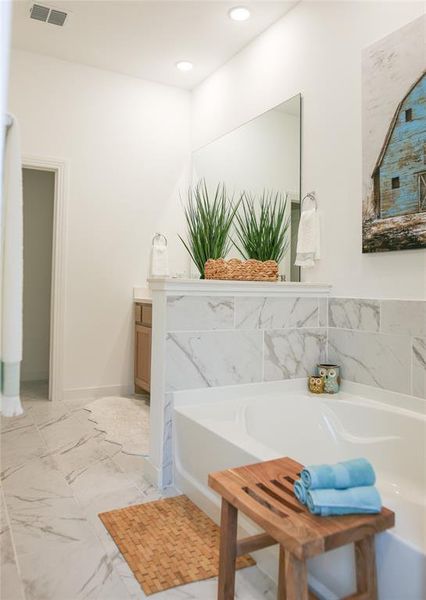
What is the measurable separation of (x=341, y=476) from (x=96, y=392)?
301 centimetres

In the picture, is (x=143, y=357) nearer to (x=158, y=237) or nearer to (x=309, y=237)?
(x=158, y=237)

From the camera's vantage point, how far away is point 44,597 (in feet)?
4.42

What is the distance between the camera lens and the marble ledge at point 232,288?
2088mm

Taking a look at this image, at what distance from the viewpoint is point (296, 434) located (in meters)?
2.17

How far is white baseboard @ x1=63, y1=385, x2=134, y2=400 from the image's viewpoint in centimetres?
370

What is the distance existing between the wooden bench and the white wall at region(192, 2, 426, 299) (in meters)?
1.20

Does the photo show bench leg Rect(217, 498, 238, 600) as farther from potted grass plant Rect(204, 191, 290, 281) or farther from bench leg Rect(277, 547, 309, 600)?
potted grass plant Rect(204, 191, 290, 281)

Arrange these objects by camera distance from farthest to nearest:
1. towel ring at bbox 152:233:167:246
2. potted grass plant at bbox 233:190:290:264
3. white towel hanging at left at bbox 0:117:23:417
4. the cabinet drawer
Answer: towel ring at bbox 152:233:167:246 < the cabinet drawer < potted grass plant at bbox 233:190:290:264 < white towel hanging at left at bbox 0:117:23:417

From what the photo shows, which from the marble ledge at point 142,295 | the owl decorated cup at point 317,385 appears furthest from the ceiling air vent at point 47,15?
the owl decorated cup at point 317,385

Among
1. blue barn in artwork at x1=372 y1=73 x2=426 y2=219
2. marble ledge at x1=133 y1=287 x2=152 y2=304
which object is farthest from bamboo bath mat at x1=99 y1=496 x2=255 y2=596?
marble ledge at x1=133 y1=287 x2=152 y2=304

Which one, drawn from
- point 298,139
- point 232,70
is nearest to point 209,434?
point 298,139

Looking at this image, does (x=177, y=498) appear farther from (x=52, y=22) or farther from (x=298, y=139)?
(x=52, y=22)

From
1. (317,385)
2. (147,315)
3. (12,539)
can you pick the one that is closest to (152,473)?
(12,539)

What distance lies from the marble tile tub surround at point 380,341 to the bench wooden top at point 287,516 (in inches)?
38.8
